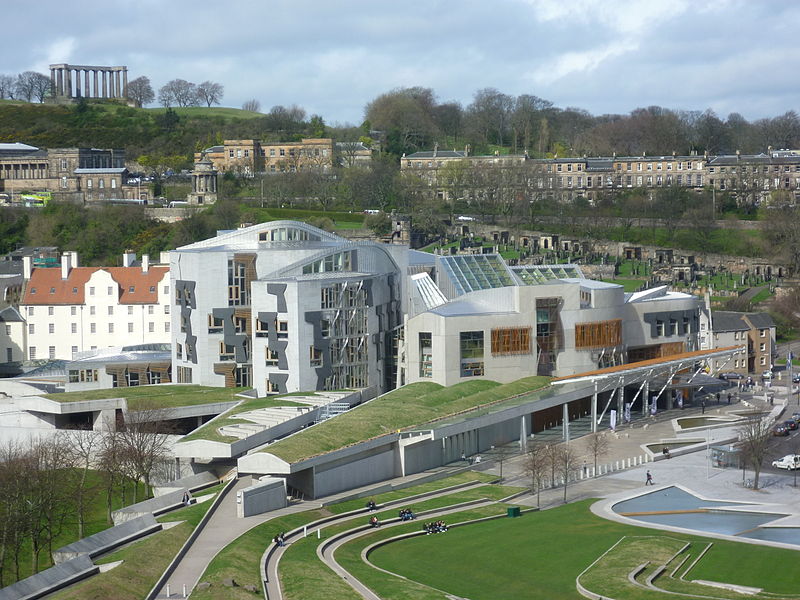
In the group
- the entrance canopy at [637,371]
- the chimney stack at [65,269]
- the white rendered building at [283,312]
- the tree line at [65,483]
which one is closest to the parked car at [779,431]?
the entrance canopy at [637,371]

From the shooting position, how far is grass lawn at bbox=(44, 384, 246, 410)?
8367 cm

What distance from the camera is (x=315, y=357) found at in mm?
87000

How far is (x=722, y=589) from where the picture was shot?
172ft

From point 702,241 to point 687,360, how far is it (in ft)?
221

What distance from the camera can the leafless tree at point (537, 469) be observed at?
69062 mm

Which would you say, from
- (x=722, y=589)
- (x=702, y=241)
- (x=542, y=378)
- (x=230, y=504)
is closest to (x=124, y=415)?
(x=230, y=504)

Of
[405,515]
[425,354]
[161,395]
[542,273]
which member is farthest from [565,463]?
[542,273]

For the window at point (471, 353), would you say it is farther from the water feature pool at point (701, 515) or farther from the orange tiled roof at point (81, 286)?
the orange tiled roof at point (81, 286)

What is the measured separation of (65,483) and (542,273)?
4535 centimetres

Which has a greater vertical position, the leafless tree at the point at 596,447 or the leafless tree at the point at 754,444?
the leafless tree at the point at 754,444

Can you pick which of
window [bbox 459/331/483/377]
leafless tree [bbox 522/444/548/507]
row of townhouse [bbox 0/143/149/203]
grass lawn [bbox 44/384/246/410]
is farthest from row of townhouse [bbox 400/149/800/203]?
leafless tree [bbox 522/444/548/507]

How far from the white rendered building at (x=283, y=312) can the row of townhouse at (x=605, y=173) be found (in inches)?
3328

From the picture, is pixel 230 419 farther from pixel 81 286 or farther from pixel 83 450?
pixel 81 286

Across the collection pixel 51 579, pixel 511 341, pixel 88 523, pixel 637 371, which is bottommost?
pixel 88 523
